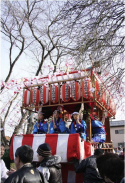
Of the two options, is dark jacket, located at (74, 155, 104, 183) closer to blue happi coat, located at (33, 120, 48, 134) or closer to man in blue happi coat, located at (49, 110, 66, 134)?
man in blue happi coat, located at (49, 110, 66, 134)

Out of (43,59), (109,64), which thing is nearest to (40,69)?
(43,59)

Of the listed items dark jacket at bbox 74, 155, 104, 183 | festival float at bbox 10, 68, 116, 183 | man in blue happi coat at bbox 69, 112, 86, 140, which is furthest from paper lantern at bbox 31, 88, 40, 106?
dark jacket at bbox 74, 155, 104, 183

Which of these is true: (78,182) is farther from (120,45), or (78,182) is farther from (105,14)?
(105,14)

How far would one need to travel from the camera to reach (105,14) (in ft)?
14.4

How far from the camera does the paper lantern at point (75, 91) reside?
5605mm

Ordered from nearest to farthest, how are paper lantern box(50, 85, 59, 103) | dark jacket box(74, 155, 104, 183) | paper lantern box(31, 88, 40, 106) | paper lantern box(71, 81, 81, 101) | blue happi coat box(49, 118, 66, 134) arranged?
dark jacket box(74, 155, 104, 183) → paper lantern box(71, 81, 81, 101) → blue happi coat box(49, 118, 66, 134) → paper lantern box(50, 85, 59, 103) → paper lantern box(31, 88, 40, 106)

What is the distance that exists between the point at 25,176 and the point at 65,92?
3979mm

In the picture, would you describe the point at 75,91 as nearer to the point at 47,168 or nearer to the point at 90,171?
the point at 90,171

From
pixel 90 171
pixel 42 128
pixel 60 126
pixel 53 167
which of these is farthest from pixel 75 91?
pixel 53 167

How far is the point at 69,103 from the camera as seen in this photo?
218 inches

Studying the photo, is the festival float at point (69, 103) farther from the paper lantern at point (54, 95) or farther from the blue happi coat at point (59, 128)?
the blue happi coat at point (59, 128)

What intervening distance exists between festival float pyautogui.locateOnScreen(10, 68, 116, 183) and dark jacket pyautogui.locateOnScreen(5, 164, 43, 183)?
2468mm

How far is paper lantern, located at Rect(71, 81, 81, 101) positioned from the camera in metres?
5.61

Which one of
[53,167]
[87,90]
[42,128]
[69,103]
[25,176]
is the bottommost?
[53,167]
